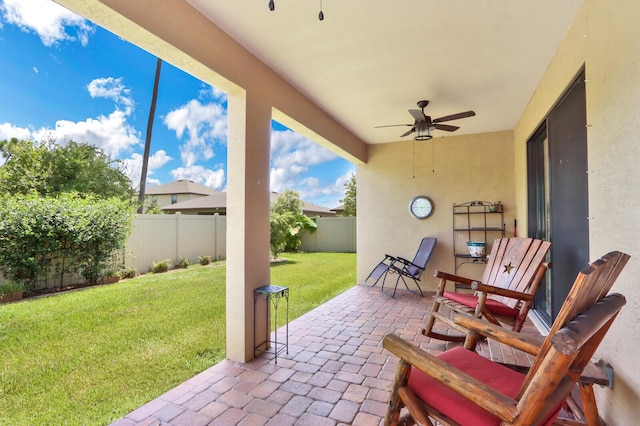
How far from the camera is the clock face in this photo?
5629 mm

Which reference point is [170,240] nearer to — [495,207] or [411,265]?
[411,265]

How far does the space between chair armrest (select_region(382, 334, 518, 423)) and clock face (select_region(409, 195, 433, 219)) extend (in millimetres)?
4559

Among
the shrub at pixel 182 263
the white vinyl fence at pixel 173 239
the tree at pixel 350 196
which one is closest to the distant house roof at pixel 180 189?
the tree at pixel 350 196

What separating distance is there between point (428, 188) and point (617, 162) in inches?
160

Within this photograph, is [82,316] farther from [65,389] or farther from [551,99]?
[551,99]

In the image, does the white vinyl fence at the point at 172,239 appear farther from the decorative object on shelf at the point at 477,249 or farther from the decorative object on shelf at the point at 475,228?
the decorative object on shelf at the point at 477,249

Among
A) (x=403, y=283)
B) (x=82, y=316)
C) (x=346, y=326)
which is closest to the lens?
(x=346, y=326)

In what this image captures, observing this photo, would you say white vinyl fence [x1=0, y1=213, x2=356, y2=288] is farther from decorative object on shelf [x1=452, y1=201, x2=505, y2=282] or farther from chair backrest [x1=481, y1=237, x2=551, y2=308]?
chair backrest [x1=481, y1=237, x2=551, y2=308]

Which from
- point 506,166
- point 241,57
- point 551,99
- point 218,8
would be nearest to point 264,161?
point 241,57

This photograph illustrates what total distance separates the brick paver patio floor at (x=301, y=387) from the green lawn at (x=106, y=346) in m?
0.25

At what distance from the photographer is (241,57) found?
8.90 ft

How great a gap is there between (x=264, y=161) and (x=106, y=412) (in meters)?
2.17

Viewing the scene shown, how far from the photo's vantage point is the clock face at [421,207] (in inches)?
222

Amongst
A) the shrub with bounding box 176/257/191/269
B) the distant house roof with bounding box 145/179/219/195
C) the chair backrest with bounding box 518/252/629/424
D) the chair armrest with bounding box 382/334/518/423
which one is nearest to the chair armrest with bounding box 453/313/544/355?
the chair backrest with bounding box 518/252/629/424
